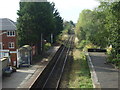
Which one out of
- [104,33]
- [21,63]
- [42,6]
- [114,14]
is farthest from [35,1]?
[114,14]

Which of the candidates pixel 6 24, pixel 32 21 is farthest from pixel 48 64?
pixel 6 24

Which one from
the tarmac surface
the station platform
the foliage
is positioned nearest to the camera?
the tarmac surface

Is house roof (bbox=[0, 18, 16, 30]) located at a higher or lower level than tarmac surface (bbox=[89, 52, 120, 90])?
higher

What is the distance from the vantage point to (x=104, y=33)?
2219 centimetres

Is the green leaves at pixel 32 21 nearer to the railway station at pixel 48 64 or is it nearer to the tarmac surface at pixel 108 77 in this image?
the railway station at pixel 48 64

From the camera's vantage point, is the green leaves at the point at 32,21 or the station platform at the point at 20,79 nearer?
the station platform at the point at 20,79

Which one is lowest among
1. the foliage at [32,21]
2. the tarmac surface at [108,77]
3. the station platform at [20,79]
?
the station platform at [20,79]

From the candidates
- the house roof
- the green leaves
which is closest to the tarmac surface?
the green leaves

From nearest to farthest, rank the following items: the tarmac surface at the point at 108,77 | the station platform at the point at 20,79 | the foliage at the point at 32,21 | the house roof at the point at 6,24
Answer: the tarmac surface at the point at 108,77 < the station platform at the point at 20,79 < the foliage at the point at 32,21 < the house roof at the point at 6,24

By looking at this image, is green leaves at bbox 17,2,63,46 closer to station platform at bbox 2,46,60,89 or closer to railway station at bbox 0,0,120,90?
railway station at bbox 0,0,120,90

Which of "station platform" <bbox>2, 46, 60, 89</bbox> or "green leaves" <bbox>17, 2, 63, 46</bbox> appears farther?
"green leaves" <bbox>17, 2, 63, 46</bbox>

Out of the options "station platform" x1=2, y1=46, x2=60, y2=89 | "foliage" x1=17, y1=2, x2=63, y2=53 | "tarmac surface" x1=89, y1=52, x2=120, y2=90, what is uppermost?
"foliage" x1=17, y1=2, x2=63, y2=53

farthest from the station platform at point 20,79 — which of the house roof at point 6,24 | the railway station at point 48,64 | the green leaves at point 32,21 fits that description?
the house roof at point 6,24

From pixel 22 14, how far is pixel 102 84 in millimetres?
18499
